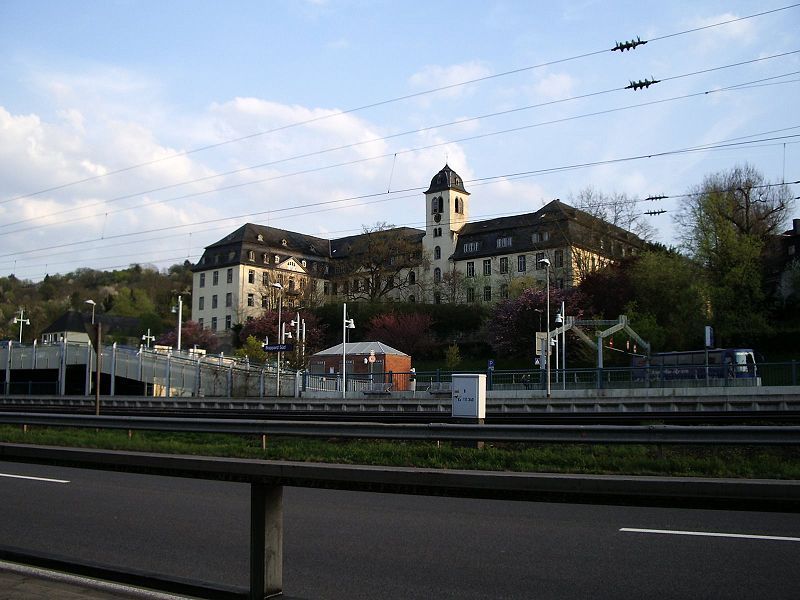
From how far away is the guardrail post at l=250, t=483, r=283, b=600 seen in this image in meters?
3.70

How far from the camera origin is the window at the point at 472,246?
339ft

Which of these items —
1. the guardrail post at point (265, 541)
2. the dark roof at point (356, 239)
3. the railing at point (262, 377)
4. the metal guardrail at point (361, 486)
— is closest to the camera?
the metal guardrail at point (361, 486)

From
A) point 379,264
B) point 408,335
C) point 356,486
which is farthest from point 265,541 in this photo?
point 379,264

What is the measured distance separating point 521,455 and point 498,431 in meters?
7.16

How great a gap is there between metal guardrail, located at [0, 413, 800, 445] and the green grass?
3.42 m

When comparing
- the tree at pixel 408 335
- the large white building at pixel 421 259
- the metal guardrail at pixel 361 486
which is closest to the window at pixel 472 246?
the large white building at pixel 421 259

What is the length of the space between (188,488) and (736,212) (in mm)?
58229

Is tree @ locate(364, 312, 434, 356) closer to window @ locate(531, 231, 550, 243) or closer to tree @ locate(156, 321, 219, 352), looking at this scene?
window @ locate(531, 231, 550, 243)

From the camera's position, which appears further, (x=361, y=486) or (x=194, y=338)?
(x=194, y=338)

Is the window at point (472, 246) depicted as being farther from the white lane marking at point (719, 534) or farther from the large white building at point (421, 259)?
the white lane marking at point (719, 534)

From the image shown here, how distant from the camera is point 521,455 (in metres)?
14.0

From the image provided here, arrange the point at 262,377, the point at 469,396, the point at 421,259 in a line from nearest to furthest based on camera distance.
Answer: the point at 469,396 < the point at 262,377 < the point at 421,259

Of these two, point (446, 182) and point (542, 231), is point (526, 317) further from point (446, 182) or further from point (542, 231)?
point (446, 182)

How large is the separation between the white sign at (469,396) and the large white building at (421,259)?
167ft
